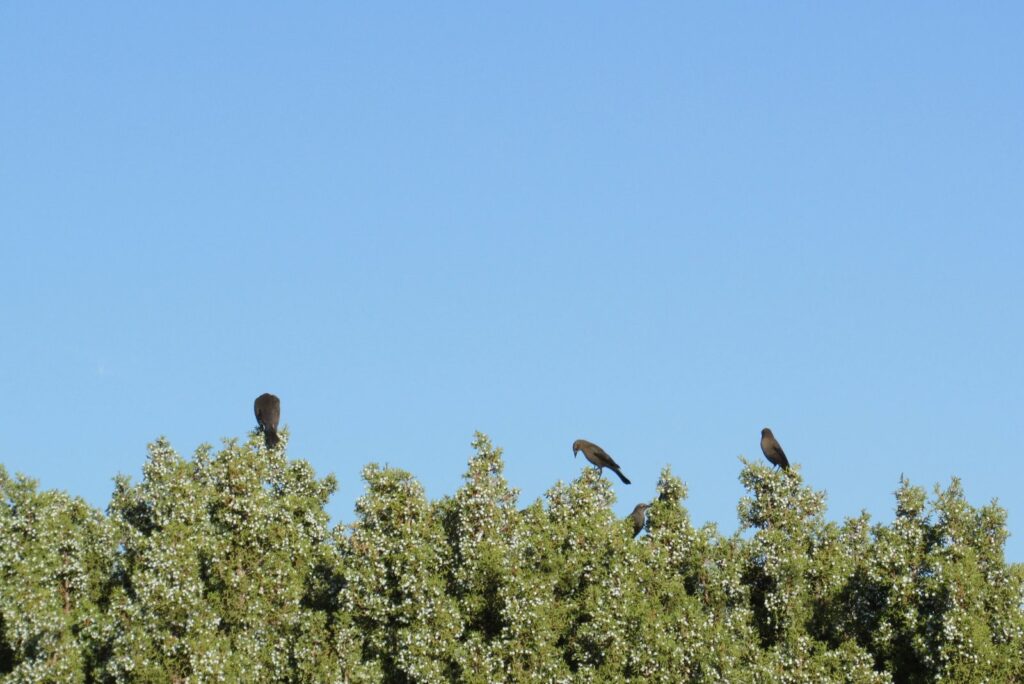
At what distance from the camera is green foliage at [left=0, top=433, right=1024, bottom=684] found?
35.3m

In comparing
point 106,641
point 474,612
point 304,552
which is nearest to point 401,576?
point 474,612

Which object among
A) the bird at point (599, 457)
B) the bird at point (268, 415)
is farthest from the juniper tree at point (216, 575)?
the bird at point (599, 457)

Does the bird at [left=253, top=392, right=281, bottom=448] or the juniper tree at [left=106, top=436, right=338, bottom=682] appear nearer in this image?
the juniper tree at [left=106, top=436, right=338, bottom=682]

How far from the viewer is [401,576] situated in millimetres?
36031

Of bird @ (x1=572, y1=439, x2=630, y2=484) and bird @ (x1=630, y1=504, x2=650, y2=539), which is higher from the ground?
bird @ (x1=572, y1=439, x2=630, y2=484)

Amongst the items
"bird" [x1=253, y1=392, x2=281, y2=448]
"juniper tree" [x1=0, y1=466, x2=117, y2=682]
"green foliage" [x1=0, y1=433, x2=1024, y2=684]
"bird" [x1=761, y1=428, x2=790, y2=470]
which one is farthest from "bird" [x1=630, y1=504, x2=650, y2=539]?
"juniper tree" [x1=0, y1=466, x2=117, y2=682]

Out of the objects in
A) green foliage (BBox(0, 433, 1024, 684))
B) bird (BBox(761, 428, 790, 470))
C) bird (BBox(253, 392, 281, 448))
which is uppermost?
bird (BBox(253, 392, 281, 448))

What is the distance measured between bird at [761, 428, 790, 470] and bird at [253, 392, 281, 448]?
544 inches

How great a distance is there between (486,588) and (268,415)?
10471mm

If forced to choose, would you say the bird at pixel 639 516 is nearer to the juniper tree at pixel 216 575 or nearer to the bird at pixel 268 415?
the juniper tree at pixel 216 575

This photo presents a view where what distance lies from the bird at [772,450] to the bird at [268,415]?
45.3ft

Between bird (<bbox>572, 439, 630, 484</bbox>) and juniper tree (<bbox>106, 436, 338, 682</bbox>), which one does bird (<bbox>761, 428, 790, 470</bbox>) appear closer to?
bird (<bbox>572, 439, 630, 484</bbox>)

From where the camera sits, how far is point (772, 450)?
41375 millimetres

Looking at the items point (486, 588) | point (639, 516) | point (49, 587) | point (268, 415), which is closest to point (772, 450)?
point (639, 516)
